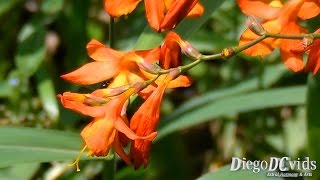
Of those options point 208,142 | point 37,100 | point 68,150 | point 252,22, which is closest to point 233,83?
point 208,142

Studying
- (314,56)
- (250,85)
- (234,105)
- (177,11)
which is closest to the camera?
(177,11)

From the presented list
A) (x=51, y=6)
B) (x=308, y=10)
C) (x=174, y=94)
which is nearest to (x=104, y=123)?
(x=308, y=10)

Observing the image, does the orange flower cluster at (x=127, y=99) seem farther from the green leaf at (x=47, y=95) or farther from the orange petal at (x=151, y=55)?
the green leaf at (x=47, y=95)

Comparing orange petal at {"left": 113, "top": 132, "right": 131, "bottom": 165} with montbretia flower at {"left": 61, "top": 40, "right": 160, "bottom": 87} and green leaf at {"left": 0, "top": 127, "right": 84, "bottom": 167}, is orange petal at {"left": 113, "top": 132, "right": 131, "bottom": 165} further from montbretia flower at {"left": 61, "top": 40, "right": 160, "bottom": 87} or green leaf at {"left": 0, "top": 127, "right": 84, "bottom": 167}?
green leaf at {"left": 0, "top": 127, "right": 84, "bottom": 167}

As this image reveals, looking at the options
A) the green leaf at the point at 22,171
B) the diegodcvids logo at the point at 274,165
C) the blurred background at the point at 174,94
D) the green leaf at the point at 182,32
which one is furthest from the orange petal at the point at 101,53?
the green leaf at the point at 22,171

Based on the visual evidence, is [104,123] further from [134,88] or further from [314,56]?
[314,56]

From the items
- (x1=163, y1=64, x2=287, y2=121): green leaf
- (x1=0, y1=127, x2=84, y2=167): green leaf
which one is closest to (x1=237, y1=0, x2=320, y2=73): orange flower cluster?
(x1=0, y1=127, x2=84, y2=167): green leaf
